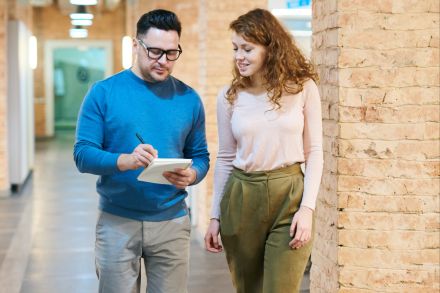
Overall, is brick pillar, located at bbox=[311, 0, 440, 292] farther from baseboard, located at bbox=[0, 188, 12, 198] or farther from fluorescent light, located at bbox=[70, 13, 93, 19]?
fluorescent light, located at bbox=[70, 13, 93, 19]

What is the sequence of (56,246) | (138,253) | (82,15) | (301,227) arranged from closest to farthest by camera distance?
(301,227) < (138,253) < (56,246) < (82,15)

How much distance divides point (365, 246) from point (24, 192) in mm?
8321

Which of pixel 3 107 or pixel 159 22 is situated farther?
pixel 3 107

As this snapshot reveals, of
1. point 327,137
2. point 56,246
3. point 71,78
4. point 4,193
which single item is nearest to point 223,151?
point 327,137

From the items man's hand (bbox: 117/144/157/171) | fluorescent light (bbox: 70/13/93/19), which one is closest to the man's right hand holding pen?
man's hand (bbox: 117/144/157/171)

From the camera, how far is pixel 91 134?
2869mm

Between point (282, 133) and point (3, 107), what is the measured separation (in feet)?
28.6

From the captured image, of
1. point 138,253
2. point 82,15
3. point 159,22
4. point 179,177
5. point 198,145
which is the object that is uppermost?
point 82,15

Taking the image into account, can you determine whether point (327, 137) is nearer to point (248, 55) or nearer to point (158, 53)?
point (248, 55)

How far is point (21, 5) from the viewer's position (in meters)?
12.6

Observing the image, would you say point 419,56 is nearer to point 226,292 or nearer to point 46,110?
point 226,292

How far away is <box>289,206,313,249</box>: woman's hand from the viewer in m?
2.80

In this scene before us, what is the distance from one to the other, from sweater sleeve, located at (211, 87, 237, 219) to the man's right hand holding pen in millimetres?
378

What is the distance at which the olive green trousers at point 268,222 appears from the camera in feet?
9.38
